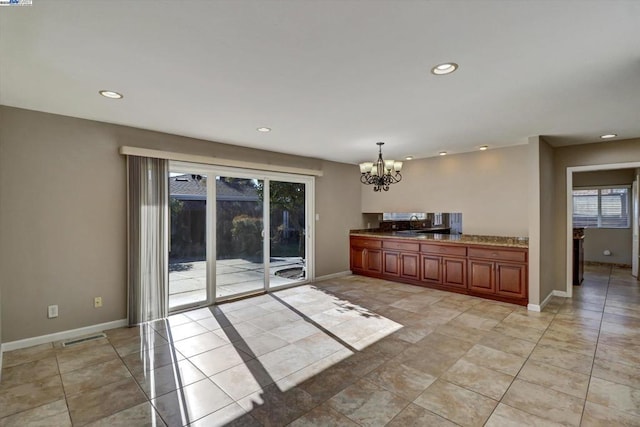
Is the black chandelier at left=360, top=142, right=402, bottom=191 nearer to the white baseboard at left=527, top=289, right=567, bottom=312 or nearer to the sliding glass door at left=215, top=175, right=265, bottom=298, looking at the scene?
the sliding glass door at left=215, top=175, right=265, bottom=298

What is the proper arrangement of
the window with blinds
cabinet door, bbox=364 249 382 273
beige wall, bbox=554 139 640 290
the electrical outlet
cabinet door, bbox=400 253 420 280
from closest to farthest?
1. the electrical outlet
2. beige wall, bbox=554 139 640 290
3. cabinet door, bbox=400 253 420 280
4. cabinet door, bbox=364 249 382 273
5. the window with blinds

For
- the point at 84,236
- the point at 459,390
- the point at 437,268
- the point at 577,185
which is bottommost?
the point at 459,390

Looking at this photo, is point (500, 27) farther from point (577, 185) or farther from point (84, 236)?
point (577, 185)

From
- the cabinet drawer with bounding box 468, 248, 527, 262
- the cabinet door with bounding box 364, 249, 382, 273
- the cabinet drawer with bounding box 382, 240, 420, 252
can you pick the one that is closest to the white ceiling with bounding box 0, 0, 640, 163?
the cabinet drawer with bounding box 468, 248, 527, 262

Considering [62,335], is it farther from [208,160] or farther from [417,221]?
[417,221]

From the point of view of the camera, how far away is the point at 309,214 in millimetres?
6109

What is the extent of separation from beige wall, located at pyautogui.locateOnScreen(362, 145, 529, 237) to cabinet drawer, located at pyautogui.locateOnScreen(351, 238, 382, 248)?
798 millimetres

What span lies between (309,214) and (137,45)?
14.4 ft

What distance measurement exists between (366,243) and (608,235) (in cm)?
608

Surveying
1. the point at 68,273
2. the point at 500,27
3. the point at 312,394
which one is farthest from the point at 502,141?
the point at 68,273

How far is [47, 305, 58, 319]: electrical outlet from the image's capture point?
3352 mm

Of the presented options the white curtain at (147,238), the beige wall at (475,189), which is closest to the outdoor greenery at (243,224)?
the white curtain at (147,238)

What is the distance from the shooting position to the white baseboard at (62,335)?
10.3 ft

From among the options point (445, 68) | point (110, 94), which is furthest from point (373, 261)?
point (110, 94)
